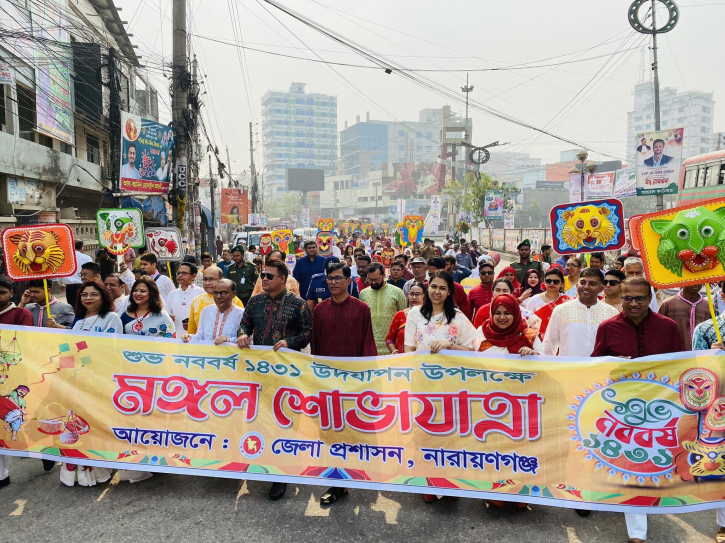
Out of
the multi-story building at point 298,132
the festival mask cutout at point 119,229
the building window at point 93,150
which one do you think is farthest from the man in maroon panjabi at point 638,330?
the multi-story building at point 298,132

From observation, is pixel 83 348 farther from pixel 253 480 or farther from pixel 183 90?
pixel 183 90

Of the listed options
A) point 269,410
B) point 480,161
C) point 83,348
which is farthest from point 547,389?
point 480,161

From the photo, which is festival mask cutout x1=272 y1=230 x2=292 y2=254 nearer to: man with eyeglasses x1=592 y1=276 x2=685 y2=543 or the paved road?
the paved road

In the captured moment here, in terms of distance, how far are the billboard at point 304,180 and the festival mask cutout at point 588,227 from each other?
353 ft

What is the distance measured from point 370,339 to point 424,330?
446 mm

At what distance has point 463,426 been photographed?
11.5 ft

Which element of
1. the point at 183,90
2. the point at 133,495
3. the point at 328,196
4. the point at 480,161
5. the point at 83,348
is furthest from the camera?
the point at 328,196

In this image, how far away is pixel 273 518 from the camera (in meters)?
3.44

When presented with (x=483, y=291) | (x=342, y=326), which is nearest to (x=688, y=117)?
(x=483, y=291)

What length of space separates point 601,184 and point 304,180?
281ft

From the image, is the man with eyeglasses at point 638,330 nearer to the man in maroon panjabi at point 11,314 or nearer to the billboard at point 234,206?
the man in maroon panjabi at point 11,314

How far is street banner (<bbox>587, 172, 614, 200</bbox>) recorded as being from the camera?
31369 millimetres

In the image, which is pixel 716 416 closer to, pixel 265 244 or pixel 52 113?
pixel 265 244

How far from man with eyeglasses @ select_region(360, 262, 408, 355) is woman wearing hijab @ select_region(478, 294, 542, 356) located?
157 centimetres
